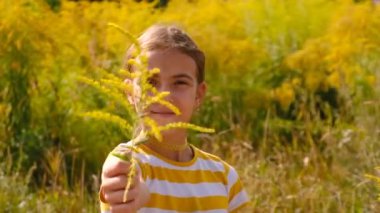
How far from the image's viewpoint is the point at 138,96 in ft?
5.06

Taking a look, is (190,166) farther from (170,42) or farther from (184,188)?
(170,42)

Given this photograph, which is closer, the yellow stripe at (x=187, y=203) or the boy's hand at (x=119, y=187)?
the boy's hand at (x=119, y=187)

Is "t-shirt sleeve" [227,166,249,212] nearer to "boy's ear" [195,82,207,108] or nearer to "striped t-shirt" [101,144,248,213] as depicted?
"striped t-shirt" [101,144,248,213]

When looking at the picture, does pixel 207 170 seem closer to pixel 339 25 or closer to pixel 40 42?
pixel 40 42

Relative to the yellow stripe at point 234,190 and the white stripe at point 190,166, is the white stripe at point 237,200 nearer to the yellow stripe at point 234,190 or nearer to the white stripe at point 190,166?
the yellow stripe at point 234,190

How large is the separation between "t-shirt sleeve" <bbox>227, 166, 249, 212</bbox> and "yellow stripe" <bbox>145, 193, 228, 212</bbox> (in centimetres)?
9

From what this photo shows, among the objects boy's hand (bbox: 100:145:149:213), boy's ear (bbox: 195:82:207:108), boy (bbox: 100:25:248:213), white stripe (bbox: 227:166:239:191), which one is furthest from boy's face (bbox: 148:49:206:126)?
boy's hand (bbox: 100:145:149:213)

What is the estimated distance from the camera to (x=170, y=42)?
2.46 meters

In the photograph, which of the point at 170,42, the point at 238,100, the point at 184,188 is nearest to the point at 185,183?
the point at 184,188

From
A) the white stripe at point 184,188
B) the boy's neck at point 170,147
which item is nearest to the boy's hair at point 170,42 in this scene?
the boy's neck at point 170,147

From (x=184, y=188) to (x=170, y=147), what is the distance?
0.11 metres

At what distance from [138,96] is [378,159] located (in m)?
3.32

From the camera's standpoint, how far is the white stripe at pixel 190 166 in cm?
242

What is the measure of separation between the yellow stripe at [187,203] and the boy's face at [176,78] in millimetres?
197
